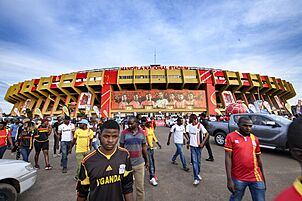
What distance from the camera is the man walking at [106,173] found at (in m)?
1.55

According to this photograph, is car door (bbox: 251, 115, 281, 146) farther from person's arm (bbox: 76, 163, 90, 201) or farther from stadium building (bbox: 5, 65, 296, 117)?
stadium building (bbox: 5, 65, 296, 117)

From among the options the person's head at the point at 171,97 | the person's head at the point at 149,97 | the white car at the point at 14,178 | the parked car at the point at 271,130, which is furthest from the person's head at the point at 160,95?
the white car at the point at 14,178

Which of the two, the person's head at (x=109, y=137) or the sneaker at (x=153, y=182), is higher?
the person's head at (x=109, y=137)

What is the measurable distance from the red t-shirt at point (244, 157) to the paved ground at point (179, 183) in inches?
53.2

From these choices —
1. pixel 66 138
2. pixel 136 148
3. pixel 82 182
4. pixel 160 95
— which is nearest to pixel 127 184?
pixel 82 182

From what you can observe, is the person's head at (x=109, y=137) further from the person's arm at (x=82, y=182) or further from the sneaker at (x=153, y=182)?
the sneaker at (x=153, y=182)

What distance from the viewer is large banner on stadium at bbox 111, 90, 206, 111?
118 ft

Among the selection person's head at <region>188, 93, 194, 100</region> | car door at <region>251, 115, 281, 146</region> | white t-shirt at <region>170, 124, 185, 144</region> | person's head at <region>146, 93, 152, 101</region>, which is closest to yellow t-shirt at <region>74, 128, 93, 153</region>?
white t-shirt at <region>170, 124, 185, 144</region>

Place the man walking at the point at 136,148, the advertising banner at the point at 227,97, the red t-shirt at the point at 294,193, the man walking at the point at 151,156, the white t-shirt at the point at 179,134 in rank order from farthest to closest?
the advertising banner at the point at 227,97, the white t-shirt at the point at 179,134, the man walking at the point at 151,156, the man walking at the point at 136,148, the red t-shirt at the point at 294,193

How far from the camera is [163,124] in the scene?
26141 millimetres

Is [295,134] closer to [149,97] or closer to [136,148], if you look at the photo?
[136,148]

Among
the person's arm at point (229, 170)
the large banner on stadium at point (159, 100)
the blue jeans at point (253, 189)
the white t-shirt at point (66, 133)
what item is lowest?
the blue jeans at point (253, 189)

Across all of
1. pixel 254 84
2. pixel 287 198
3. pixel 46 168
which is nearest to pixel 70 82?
pixel 46 168

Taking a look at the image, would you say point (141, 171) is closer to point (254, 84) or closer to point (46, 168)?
point (46, 168)
